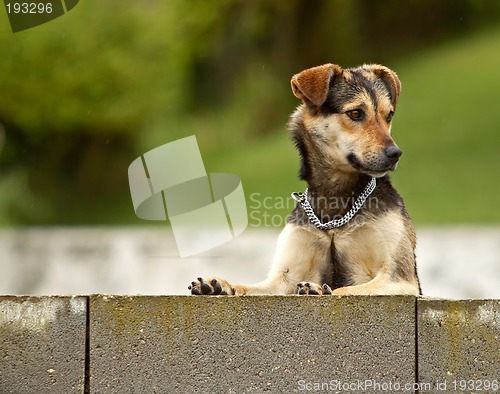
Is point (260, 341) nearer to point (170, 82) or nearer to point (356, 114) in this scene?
point (356, 114)

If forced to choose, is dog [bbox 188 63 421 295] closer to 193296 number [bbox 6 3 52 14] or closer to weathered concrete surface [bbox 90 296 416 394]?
weathered concrete surface [bbox 90 296 416 394]

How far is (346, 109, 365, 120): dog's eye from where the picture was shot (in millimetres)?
7699

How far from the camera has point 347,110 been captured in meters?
7.74

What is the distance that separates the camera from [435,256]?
22.2 meters

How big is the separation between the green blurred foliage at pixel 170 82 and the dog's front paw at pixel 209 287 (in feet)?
62.8

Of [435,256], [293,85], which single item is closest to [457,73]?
[435,256]

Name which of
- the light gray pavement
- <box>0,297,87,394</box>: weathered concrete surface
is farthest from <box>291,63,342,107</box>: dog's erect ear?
the light gray pavement

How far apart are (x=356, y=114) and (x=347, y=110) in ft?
0.25

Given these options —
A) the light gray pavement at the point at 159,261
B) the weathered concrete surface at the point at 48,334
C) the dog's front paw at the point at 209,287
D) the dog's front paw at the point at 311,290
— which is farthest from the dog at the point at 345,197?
the light gray pavement at the point at 159,261

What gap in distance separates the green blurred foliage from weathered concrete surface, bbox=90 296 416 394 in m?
19.8

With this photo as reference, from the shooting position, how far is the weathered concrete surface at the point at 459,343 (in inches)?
243

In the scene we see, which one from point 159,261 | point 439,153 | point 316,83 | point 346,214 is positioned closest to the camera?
point 346,214

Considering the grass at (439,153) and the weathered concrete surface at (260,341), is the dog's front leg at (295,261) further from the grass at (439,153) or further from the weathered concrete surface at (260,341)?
the grass at (439,153)

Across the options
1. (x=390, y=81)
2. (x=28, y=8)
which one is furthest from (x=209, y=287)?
(x=28, y=8)
